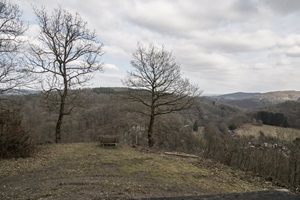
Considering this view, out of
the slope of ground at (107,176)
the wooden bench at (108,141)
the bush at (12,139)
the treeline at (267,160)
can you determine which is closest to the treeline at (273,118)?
the treeline at (267,160)

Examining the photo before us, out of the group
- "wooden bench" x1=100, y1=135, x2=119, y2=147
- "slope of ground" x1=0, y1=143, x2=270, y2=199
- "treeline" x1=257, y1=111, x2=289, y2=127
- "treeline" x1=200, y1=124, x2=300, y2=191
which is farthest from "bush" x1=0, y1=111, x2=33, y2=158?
"treeline" x1=257, y1=111, x2=289, y2=127

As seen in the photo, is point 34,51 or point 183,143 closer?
point 34,51

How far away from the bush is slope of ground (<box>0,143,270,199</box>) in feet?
2.86

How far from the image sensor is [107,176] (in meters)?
14.4

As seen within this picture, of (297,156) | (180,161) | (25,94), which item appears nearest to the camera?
(180,161)

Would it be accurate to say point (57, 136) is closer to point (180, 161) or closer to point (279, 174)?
point (180, 161)

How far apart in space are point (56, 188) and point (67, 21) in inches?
636

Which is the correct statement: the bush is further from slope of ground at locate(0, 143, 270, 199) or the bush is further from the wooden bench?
the wooden bench

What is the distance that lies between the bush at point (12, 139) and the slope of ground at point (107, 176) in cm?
87

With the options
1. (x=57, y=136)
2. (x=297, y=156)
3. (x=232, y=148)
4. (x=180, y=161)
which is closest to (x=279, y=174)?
(x=297, y=156)

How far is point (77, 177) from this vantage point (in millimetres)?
13828

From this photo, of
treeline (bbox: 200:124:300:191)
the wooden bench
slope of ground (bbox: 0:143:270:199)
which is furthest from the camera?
treeline (bbox: 200:124:300:191)

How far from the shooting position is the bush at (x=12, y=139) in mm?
17797

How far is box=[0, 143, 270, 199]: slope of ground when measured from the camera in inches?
454
